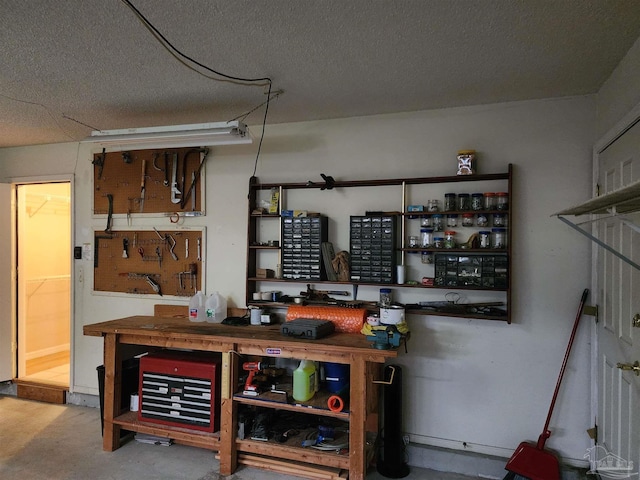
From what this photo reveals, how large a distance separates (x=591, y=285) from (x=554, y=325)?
335 millimetres

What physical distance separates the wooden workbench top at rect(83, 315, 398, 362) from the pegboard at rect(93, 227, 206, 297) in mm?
383

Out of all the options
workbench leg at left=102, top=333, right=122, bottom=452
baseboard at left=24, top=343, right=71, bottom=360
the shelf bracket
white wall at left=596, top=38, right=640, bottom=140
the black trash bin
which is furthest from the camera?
baseboard at left=24, top=343, right=71, bottom=360

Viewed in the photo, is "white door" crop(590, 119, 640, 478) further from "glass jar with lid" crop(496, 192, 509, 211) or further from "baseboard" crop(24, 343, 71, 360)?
"baseboard" crop(24, 343, 71, 360)

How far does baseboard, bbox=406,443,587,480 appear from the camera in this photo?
7.89 feet

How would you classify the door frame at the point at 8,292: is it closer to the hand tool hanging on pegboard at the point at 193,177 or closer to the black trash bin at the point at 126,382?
the black trash bin at the point at 126,382

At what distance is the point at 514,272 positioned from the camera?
8.26ft

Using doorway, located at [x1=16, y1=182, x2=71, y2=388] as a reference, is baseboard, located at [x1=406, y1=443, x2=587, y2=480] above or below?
below

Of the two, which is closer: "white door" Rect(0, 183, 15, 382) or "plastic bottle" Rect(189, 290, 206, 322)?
"plastic bottle" Rect(189, 290, 206, 322)

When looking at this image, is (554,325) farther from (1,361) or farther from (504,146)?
(1,361)

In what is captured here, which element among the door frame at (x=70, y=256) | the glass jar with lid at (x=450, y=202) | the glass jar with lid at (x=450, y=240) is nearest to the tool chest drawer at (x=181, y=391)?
the door frame at (x=70, y=256)

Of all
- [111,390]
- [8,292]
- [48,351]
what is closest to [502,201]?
[111,390]

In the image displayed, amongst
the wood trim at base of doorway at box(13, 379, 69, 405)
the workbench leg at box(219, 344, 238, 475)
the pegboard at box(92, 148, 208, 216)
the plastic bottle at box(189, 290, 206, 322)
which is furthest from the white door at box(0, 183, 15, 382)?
the workbench leg at box(219, 344, 238, 475)

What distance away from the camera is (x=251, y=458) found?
2.57 meters

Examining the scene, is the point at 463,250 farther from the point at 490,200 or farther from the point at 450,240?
the point at 490,200
